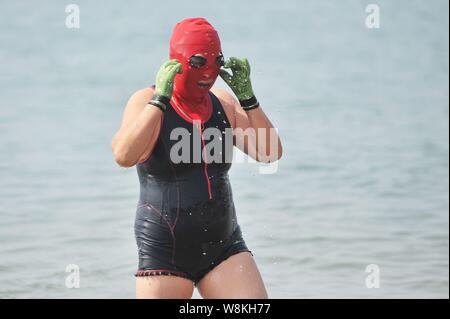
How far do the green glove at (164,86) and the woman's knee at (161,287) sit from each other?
800 mm

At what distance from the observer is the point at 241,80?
5723 mm

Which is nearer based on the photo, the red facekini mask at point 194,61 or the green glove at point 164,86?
the green glove at point 164,86

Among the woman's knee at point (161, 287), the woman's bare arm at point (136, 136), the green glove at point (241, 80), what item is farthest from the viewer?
the green glove at point (241, 80)

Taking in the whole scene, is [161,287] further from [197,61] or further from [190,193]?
[197,61]

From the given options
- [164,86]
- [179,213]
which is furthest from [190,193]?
[164,86]

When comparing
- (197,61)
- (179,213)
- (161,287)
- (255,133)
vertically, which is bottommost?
(161,287)

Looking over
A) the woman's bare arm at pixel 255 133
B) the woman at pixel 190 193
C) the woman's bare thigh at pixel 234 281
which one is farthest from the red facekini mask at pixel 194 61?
the woman's bare thigh at pixel 234 281

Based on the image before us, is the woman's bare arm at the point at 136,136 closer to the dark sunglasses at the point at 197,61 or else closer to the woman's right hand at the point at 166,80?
the woman's right hand at the point at 166,80

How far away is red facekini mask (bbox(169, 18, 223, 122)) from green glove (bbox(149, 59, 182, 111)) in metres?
0.15

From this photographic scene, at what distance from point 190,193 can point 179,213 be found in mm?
107

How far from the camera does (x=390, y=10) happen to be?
21266 millimetres

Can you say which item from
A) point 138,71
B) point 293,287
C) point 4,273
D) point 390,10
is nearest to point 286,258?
point 293,287

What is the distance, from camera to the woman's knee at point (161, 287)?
5488 mm
